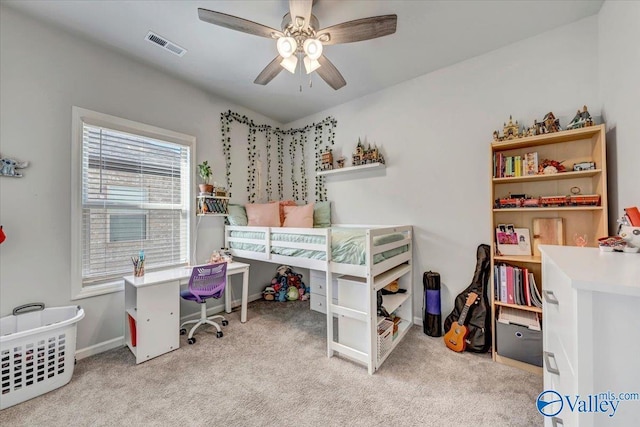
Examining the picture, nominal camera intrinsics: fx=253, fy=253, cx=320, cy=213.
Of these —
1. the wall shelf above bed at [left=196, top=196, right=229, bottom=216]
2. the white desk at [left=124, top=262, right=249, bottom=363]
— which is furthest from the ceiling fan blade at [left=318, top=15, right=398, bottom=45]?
the white desk at [left=124, top=262, right=249, bottom=363]

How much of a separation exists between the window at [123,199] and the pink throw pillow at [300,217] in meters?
1.19

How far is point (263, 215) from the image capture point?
3266 millimetres

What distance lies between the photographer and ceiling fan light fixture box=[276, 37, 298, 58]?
5.66ft

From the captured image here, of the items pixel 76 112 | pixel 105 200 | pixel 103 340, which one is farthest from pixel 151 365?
pixel 76 112

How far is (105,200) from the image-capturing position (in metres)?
2.37

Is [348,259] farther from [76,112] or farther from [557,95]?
[76,112]

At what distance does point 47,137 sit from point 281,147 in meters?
2.64

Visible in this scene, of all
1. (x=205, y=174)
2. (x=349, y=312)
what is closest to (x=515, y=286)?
(x=349, y=312)

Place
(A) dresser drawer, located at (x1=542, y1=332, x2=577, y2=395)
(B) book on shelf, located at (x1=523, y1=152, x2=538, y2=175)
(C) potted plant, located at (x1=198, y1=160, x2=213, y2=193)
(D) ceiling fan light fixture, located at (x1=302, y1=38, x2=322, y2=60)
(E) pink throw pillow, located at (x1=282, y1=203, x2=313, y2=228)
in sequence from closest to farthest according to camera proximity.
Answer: (A) dresser drawer, located at (x1=542, y1=332, x2=577, y2=395), (D) ceiling fan light fixture, located at (x1=302, y1=38, x2=322, y2=60), (B) book on shelf, located at (x1=523, y1=152, x2=538, y2=175), (C) potted plant, located at (x1=198, y1=160, x2=213, y2=193), (E) pink throw pillow, located at (x1=282, y1=203, x2=313, y2=228)

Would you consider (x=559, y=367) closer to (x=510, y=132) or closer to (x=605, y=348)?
(x=605, y=348)

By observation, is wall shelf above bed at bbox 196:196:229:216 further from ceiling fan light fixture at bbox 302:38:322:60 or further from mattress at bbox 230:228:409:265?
ceiling fan light fixture at bbox 302:38:322:60

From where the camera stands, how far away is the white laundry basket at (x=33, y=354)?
1614 mm

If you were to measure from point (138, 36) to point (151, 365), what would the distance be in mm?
2762

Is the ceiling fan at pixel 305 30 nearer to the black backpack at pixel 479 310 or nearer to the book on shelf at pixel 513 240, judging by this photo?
the book on shelf at pixel 513 240
